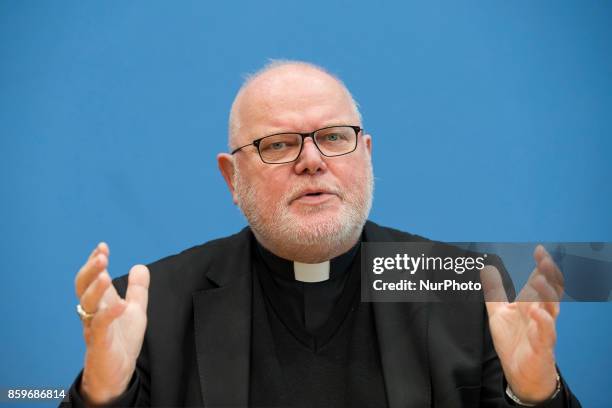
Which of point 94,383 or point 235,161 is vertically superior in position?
point 235,161

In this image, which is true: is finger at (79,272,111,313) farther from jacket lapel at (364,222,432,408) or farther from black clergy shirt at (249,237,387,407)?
jacket lapel at (364,222,432,408)

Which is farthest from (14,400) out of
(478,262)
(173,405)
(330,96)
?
(478,262)

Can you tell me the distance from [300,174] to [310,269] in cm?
38

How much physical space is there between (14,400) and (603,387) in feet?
7.78

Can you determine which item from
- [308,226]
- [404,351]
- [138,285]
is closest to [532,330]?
[404,351]

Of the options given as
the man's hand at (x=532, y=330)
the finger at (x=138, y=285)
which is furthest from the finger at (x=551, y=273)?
the finger at (x=138, y=285)

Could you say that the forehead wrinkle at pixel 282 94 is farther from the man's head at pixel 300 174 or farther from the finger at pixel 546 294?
the finger at pixel 546 294

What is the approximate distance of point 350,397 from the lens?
210 cm

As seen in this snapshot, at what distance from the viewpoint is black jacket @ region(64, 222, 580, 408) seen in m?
1.94

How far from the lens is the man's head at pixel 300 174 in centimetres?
207

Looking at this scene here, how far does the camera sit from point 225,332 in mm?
2068

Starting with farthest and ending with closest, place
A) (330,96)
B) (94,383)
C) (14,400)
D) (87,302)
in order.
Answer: (14,400), (330,96), (94,383), (87,302)

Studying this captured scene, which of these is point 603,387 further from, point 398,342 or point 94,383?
point 94,383

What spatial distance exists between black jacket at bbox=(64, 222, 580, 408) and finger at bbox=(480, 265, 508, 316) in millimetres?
299
